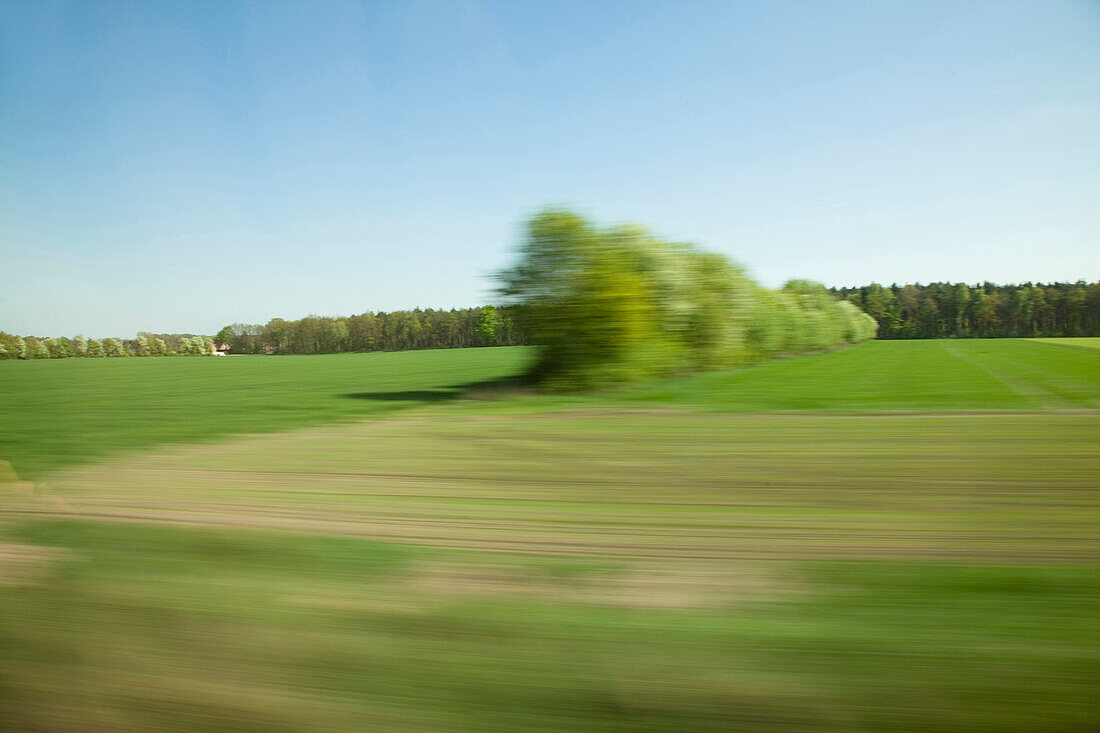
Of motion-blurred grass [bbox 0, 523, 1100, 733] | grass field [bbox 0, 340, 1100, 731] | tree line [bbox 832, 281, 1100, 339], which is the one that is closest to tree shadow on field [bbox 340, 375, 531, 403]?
grass field [bbox 0, 340, 1100, 731]

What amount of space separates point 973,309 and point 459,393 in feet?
346

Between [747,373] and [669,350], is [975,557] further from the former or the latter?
[747,373]

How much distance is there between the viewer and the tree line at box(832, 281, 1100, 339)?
86.3 m

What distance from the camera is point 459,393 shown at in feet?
64.6

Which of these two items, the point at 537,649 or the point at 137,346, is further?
the point at 137,346

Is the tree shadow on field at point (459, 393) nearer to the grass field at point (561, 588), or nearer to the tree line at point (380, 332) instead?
the tree line at point (380, 332)

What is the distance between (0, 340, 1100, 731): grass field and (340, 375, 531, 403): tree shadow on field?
8.79 m

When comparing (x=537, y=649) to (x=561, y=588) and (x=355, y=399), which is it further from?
(x=355, y=399)

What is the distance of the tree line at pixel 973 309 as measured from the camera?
283ft

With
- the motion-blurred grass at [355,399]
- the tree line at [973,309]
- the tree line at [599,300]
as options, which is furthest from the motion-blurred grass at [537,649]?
the tree line at [973,309]

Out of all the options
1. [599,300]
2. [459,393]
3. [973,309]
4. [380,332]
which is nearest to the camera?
[599,300]

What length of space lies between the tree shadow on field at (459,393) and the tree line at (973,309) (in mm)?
85574

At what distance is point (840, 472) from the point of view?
24.4 ft

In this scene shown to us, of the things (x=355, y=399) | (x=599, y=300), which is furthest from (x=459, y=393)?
(x=599, y=300)
